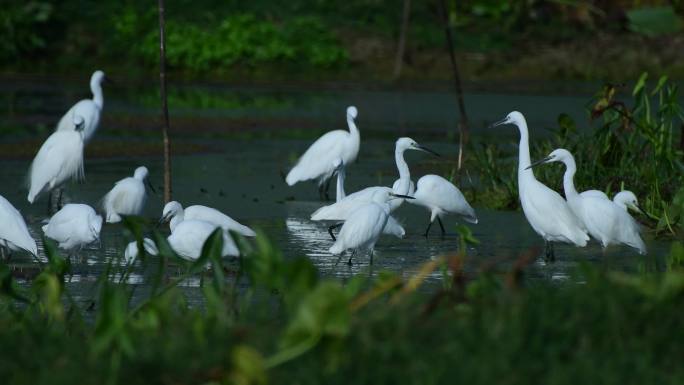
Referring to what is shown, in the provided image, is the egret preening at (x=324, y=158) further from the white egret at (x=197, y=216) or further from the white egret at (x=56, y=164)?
the white egret at (x=197, y=216)

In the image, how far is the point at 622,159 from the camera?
1063cm

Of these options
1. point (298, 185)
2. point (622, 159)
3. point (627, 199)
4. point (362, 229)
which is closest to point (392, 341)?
point (362, 229)

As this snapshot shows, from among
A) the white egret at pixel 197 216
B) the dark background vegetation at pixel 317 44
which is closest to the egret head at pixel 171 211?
the white egret at pixel 197 216

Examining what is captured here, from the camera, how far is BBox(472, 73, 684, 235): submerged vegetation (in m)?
9.93

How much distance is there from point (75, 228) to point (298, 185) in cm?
550

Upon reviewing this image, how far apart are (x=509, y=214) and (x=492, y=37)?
15696mm

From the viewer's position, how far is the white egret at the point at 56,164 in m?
11.2

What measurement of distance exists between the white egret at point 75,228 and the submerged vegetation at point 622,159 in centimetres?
372

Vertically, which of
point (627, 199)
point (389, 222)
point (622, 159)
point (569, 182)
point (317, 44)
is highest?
point (317, 44)

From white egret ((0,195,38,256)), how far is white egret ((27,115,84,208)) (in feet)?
9.40

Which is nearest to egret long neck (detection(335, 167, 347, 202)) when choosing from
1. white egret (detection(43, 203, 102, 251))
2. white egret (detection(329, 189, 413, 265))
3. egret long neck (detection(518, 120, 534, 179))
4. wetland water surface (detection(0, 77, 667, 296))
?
wetland water surface (detection(0, 77, 667, 296))

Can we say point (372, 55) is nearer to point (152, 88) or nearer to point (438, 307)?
point (152, 88)

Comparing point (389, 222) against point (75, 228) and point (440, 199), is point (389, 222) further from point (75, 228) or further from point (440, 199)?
point (75, 228)

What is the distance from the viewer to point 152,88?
79.0 feet
